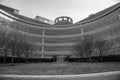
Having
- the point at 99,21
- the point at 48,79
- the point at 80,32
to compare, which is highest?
the point at 99,21

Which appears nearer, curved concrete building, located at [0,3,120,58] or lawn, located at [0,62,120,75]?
lawn, located at [0,62,120,75]

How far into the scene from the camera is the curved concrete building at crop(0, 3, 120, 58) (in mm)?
35219

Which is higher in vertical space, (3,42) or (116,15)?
(116,15)

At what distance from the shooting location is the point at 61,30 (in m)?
51.7

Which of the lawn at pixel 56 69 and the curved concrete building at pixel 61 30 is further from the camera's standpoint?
the curved concrete building at pixel 61 30

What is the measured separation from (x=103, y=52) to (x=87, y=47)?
5.04m

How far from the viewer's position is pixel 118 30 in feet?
106

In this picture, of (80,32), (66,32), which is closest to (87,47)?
(80,32)

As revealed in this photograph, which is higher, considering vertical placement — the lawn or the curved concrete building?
the curved concrete building

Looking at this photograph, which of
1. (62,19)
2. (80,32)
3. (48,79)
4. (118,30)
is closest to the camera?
(48,79)

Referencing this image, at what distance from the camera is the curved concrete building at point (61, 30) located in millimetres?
35219

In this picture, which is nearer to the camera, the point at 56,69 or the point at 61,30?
the point at 56,69

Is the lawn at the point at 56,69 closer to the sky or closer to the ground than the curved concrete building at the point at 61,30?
closer to the ground

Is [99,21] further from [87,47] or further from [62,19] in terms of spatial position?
[62,19]
